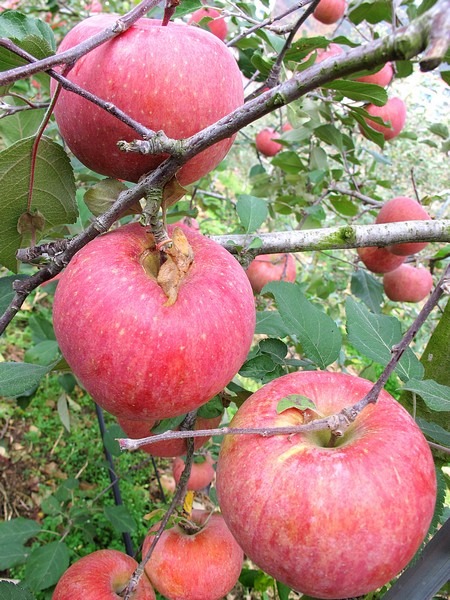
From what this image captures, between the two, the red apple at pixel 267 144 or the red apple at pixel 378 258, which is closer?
the red apple at pixel 378 258

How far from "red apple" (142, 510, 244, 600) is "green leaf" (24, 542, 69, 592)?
355mm

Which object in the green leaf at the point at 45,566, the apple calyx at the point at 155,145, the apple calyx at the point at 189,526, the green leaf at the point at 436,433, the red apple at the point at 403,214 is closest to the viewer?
the apple calyx at the point at 155,145

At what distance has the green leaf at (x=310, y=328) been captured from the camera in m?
0.72

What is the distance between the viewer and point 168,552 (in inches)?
33.8

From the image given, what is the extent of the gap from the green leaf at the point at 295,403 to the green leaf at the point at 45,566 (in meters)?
0.88

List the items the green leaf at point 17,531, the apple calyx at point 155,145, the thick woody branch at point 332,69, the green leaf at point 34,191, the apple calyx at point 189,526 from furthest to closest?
1. the green leaf at point 17,531
2. the apple calyx at point 189,526
3. the green leaf at point 34,191
4. the apple calyx at point 155,145
5. the thick woody branch at point 332,69

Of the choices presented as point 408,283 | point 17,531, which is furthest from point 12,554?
point 408,283

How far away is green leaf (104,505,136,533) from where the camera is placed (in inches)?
48.8

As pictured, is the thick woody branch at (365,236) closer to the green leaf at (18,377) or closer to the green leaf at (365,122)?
the green leaf at (365,122)

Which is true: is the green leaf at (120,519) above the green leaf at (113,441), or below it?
below

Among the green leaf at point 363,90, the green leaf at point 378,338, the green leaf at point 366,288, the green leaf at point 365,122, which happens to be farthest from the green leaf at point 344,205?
the green leaf at point 378,338

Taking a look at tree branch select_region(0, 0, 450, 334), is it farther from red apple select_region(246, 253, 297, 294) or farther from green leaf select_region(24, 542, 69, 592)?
red apple select_region(246, 253, 297, 294)

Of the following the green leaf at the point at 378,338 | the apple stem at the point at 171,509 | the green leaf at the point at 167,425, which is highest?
the green leaf at the point at 378,338

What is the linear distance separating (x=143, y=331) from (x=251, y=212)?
538 mm
